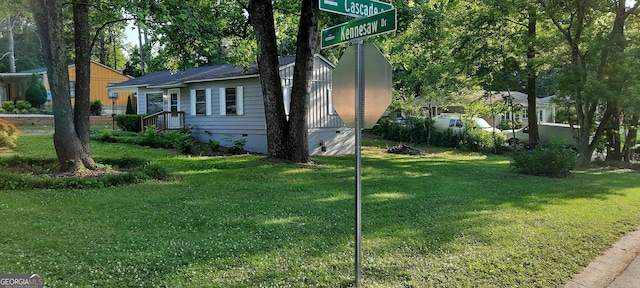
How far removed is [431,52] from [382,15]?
59.4 feet

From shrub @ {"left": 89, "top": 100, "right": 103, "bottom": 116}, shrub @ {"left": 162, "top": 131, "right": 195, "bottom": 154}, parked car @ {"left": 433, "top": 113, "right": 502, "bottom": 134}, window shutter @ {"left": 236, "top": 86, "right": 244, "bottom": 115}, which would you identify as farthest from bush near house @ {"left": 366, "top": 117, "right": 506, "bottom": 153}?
shrub @ {"left": 89, "top": 100, "right": 103, "bottom": 116}

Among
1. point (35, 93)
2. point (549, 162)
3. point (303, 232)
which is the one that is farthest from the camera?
point (35, 93)

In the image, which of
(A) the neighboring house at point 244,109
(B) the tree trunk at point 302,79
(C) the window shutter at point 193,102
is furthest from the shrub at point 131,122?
(B) the tree trunk at point 302,79

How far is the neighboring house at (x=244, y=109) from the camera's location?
58.6 feet

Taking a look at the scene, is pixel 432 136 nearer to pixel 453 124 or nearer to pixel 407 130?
pixel 453 124

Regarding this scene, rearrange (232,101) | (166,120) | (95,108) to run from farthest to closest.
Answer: (95,108) → (166,120) → (232,101)

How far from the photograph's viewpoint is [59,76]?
30.5ft

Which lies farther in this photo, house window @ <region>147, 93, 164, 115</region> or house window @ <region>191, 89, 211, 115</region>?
house window @ <region>147, 93, 164, 115</region>

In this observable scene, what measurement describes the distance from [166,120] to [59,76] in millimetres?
12264

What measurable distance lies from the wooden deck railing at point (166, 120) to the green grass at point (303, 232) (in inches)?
463

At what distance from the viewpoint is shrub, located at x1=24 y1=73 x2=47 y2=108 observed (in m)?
31.5

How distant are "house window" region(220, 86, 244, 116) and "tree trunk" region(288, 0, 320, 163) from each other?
18.8 ft

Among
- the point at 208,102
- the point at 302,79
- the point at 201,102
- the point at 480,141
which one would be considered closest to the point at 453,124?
the point at 480,141

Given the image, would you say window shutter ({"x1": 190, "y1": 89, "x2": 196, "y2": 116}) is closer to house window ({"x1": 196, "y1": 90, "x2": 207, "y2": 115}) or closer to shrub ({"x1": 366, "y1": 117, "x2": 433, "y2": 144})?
house window ({"x1": 196, "y1": 90, "x2": 207, "y2": 115})
